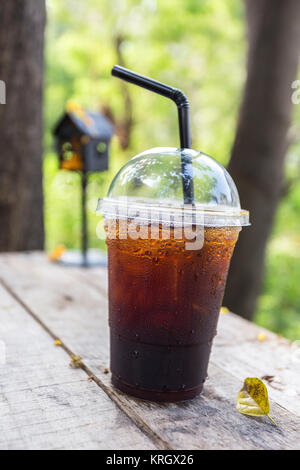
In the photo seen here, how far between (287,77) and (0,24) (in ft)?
6.58

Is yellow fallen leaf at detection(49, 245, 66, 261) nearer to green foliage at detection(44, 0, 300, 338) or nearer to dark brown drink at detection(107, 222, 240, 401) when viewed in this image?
dark brown drink at detection(107, 222, 240, 401)

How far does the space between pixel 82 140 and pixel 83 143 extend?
0.02m

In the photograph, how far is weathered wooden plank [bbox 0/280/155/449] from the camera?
0.99 meters

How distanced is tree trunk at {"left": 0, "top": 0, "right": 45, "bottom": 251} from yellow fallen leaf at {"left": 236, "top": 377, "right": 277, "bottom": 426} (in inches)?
99.3

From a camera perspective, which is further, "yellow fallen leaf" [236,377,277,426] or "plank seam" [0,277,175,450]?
"yellow fallen leaf" [236,377,277,426]

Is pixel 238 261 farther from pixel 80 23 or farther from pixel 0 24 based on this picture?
pixel 80 23

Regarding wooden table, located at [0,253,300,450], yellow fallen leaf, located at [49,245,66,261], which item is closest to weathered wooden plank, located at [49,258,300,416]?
wooden table, located at [0,253,300,450]

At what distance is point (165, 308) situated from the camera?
113 centimetres

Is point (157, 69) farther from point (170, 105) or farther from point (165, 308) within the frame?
point (165, 308)

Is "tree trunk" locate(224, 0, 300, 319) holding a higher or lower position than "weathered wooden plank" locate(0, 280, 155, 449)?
higher

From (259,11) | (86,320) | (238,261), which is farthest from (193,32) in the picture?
(86,320)

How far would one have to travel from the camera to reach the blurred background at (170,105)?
3334 mm

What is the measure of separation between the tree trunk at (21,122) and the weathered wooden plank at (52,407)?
1972 mm

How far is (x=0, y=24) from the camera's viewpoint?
10.5 ft
